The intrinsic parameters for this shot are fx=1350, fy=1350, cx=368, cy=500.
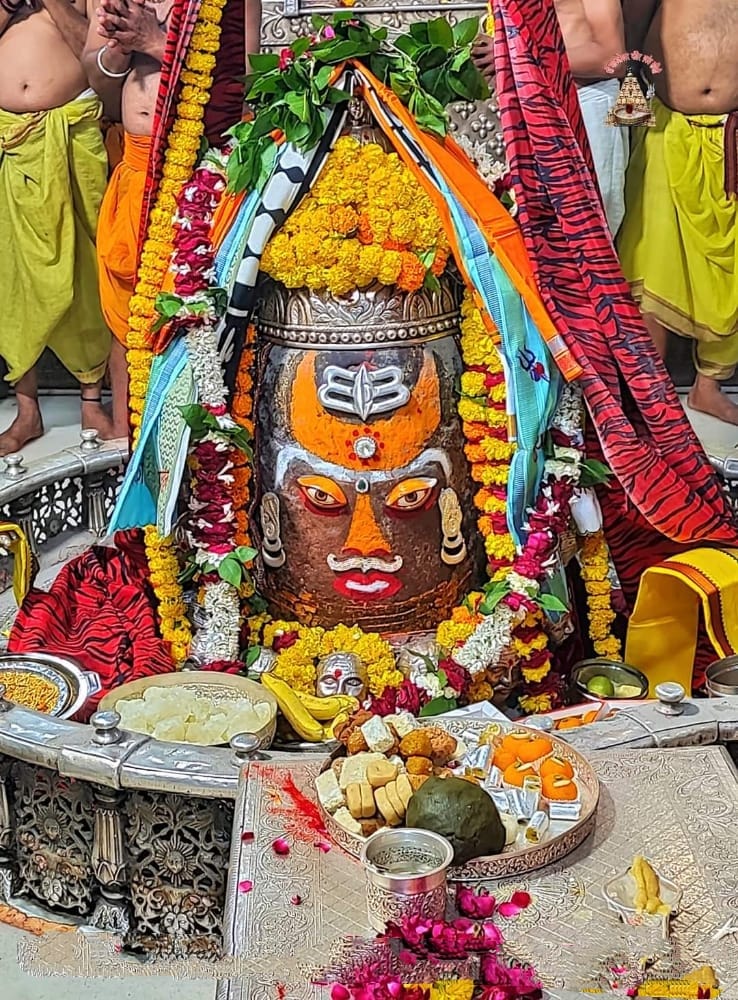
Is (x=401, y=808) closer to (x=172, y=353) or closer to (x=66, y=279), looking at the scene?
(x=172, y=353)

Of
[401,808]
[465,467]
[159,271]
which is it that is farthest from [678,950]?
[159,271]

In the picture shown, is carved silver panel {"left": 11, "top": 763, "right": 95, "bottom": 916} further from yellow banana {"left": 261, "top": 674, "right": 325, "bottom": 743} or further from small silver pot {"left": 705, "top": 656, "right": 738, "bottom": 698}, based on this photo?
small silver pot {"left": 705, "top": 656, "right": 738, "bottom": 698}

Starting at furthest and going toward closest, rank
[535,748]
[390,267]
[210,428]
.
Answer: [210,428] < [390,267] < [535,748]

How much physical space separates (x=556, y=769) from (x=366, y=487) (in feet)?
4.67

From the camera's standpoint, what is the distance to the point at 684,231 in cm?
737

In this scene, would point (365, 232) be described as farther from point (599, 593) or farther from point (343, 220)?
point (599, 593)

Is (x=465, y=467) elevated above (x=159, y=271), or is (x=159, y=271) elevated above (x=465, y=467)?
(x=159, y=271)

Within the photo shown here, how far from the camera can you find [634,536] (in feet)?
15.5

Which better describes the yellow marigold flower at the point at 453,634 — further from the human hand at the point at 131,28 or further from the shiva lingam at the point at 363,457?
the human hand at the point at 131,28

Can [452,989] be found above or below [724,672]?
above

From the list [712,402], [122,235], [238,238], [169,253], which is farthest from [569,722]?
[712,402]

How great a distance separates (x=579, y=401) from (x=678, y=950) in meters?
2.17

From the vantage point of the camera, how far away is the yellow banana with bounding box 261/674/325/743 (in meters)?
4.15

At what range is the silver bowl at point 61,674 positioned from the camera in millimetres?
4219
